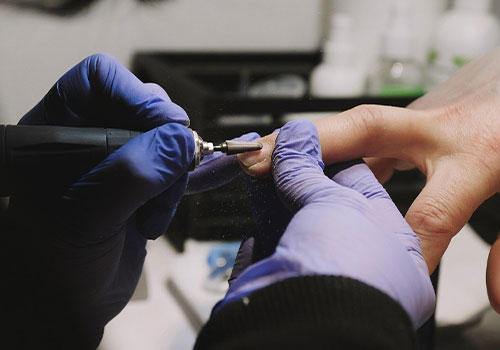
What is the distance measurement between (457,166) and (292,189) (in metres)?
0.22

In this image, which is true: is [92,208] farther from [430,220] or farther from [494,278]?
[494,278]

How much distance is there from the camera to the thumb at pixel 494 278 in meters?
0.59

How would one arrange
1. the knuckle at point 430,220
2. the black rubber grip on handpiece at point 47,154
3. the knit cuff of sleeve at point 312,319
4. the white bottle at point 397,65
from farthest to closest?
the white bottle at point 397,65
the knuckle at point 430,220
the black rubber grip on handpiece at point 47,154
the knit cuff of sleeve at point 312,319

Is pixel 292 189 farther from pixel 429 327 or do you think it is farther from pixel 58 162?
pixel 429 327

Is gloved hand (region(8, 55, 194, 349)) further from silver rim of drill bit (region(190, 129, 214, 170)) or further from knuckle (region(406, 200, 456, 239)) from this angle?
knuckle (region(406, 200, 456, 239))

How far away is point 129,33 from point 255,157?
43 centimetres

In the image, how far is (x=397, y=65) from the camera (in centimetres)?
86

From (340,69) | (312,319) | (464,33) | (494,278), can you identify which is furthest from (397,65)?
(312,319)

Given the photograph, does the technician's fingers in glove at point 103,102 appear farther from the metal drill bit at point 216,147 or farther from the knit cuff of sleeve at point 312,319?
the knit cuff of sleeve at point 312,319

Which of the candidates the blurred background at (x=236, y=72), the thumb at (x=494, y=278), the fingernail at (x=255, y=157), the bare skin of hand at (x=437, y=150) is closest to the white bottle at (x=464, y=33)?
the blurred background at (x=236, y=72)

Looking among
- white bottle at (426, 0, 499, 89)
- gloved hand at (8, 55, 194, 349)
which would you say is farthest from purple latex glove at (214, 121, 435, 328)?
white bottle at (426, 0, 499, 89)

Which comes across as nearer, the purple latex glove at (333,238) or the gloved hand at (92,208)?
the purple latex glove at (333,238)

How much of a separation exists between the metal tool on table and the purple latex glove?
0.53ft

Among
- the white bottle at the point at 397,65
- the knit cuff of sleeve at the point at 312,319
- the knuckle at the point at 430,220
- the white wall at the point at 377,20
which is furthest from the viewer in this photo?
the white wall at the point at 377,20
